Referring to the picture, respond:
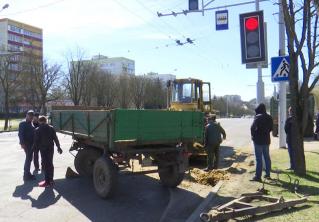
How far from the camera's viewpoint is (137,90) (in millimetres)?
85188

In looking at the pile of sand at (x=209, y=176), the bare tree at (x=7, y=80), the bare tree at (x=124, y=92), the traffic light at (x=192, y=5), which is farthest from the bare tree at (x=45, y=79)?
the pile of sand at (x=209, y=176)

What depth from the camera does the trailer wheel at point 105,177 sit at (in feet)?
30.7

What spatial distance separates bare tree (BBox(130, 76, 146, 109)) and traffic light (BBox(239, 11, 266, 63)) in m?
72.3

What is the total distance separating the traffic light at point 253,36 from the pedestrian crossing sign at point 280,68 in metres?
0.83

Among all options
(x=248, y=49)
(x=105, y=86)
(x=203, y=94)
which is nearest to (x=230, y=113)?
(x=105, y=86)

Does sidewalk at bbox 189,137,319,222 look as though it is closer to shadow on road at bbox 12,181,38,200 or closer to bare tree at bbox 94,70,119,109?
shadow on road at bbox 12,181,38,200

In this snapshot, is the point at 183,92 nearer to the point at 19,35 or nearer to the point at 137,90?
the point at 137,90

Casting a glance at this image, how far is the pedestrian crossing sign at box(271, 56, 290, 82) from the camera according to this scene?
1202 centimetres

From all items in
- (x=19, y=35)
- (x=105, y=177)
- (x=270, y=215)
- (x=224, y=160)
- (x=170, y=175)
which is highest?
(x=19, y=35)

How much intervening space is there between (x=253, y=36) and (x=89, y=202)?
5.66 m

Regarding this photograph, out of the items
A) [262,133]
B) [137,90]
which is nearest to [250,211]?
[262,133]

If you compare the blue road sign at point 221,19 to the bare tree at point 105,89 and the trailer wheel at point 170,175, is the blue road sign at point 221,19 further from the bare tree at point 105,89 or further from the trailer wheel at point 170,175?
the bare tree at point 105,89

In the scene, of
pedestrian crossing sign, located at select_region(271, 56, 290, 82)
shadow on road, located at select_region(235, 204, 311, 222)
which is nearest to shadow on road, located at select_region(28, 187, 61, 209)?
shadow on road, located at select_region(235, 204, 311, 222)

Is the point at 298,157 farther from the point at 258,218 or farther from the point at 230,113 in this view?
the point at 230,113
